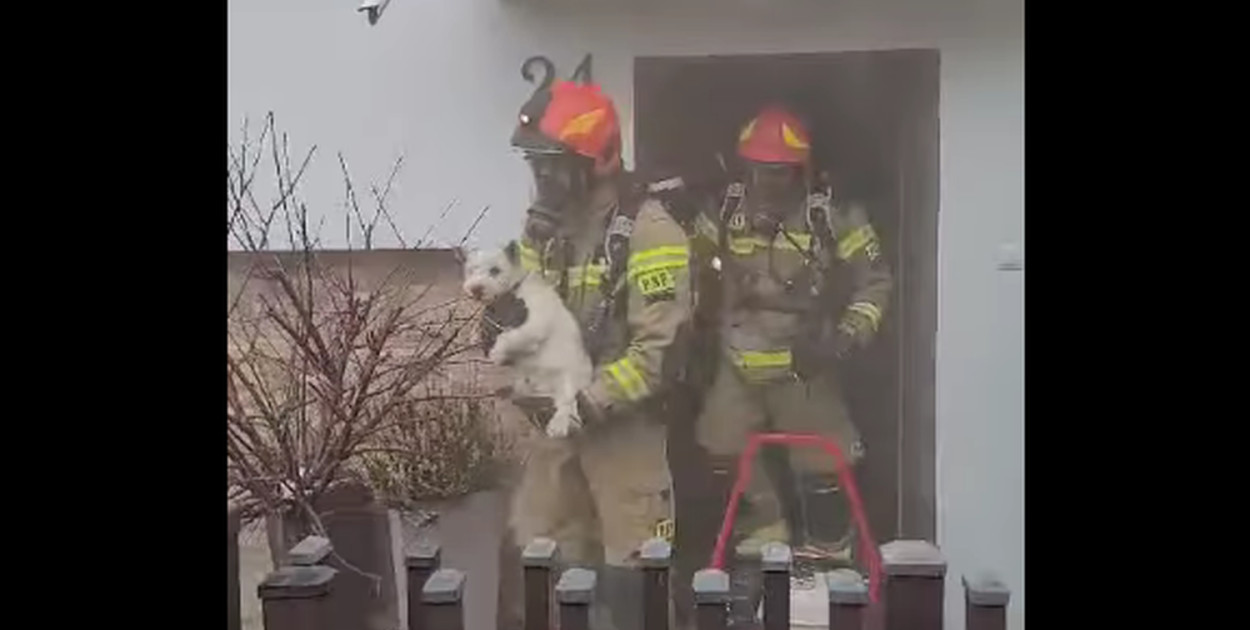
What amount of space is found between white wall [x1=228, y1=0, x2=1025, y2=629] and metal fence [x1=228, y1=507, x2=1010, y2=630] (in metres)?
0.30

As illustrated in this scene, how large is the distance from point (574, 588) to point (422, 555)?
1.28ft

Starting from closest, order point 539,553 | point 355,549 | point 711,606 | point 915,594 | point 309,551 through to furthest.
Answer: point 915,594, point 711,606, point 309,551, point 539,553, point 355,549

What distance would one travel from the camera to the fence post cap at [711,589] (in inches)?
Result: 74.6

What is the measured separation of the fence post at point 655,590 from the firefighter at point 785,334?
286 mm

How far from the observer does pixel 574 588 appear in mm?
1986

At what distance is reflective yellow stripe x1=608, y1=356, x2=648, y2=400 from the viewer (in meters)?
2.40

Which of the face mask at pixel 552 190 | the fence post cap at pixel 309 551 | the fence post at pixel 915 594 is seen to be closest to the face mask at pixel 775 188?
the face mask at pixel 552 190

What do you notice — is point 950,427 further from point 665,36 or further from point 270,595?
point 270,595

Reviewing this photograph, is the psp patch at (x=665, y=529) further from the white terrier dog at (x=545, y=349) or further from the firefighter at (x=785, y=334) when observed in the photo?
the white terrier dog at (x=545, y=349)

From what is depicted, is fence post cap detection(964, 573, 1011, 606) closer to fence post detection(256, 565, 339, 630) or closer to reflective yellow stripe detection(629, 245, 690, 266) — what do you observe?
reflective yellow stripe detection(629, 245, 690, 266)

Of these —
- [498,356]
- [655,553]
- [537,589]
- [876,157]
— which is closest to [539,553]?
[537,589]

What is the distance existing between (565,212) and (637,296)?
8.4 inches

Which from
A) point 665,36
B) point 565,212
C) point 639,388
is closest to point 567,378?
point 639,388

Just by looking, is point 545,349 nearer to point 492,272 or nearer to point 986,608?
point 492,272
